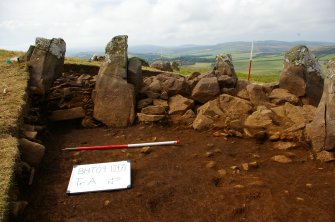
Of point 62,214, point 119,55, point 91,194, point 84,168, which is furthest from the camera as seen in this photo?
point 119,55

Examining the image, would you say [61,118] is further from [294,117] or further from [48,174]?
[294,117]

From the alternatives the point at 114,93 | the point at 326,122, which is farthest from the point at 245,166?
the point at 114,93

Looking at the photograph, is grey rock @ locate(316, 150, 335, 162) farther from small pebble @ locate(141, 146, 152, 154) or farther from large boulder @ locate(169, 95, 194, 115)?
large boulder @ locate(169, 95, 194, 115)

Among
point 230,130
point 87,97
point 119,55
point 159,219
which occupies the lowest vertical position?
point 159,219

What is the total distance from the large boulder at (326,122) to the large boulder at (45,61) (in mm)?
8467

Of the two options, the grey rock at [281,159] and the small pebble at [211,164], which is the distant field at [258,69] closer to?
the grey rock at [281,159]

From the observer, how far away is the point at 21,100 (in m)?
9.41

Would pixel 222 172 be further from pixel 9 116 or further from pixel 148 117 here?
pixel 9 116

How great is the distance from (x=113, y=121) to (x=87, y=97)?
1.51m

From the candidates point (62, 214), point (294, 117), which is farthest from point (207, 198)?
point (294, 117)

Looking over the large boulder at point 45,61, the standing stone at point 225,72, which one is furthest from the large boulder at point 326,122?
the large boulder at point 45,61

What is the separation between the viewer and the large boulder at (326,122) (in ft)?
25.1

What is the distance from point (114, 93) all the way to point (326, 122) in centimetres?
636

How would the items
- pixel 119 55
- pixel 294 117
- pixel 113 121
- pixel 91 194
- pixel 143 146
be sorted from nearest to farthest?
pixel 91 194
pixel 143 146
pixel 294 117
pixel 113 121
pixel 119 55
